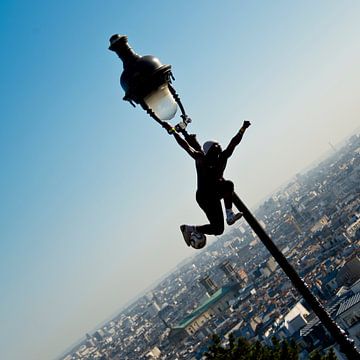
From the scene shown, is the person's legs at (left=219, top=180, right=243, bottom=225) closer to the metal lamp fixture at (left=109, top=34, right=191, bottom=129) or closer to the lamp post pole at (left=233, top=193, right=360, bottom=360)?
the lamp post pole at (left=233, top=193, right=360, bottom=360)

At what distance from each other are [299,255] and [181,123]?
213ft

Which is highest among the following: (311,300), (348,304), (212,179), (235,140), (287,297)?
(235,140)

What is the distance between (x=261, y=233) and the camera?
8.66ft

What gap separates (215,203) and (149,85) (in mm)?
893

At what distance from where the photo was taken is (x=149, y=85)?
2938 millimetres

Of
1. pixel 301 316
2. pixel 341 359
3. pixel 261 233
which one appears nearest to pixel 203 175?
pixel 261 233

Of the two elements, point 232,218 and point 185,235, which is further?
point 185,235

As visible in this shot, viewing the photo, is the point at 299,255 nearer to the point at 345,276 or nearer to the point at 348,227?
the point at 348,227

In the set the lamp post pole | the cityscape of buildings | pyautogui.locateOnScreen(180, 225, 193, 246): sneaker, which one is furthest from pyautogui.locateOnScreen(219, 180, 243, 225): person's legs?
the cityscape of buildings

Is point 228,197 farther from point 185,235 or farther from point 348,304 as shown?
point 348,304

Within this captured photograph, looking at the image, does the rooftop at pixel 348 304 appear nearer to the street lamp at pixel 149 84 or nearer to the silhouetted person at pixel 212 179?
the silhouetted person at pixel 212 179

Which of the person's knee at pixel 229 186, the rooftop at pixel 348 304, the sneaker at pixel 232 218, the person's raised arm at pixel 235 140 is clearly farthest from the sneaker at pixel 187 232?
the rooftop at pixel 348 304

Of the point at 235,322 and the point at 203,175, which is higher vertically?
the point at 203,175

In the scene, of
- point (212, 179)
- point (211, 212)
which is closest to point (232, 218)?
point (211, 212)
